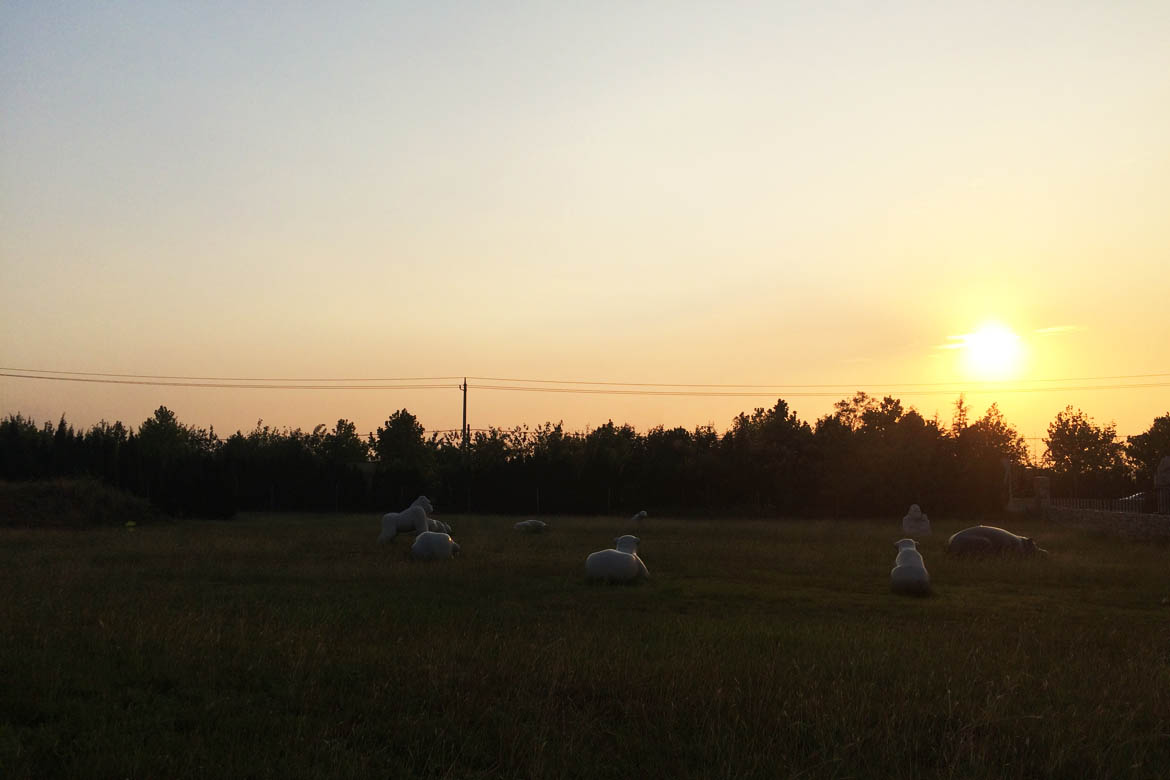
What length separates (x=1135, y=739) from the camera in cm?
700

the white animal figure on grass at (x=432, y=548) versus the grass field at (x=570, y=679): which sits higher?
the white animal figure on grass at (x=432, y=548)

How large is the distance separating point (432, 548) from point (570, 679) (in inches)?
492

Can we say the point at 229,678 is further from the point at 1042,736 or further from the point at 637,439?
the point at 637,439

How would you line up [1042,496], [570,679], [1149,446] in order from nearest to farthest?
[570,679] → [1042,496] → [1149,446]

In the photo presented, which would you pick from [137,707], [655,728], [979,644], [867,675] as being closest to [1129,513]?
[979,644]

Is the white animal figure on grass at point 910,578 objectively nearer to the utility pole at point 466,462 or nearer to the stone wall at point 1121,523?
the stone wall at point 1121,523

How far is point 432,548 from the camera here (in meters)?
20.6

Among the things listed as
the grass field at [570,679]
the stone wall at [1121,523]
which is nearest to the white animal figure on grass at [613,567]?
the grass field at [570,679]

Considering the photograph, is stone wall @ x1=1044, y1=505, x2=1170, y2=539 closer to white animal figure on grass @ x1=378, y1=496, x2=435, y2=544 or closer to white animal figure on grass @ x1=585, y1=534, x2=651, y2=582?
white animal figure on grass @ x1=585, y1=534, x2=651, y2=582

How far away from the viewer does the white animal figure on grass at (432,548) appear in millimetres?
20547

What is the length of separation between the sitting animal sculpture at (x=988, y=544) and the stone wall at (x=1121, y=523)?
7254 mm

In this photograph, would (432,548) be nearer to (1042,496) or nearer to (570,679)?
(570,679)

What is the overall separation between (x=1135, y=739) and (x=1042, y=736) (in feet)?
2.15

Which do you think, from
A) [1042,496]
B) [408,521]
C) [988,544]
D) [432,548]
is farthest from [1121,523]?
[432,548]
